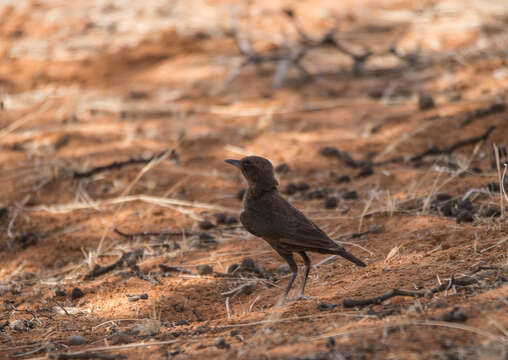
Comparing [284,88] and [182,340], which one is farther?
[284,88]

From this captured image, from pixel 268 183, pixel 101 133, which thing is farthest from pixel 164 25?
pixel 268 183

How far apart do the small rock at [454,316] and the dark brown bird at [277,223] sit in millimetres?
757

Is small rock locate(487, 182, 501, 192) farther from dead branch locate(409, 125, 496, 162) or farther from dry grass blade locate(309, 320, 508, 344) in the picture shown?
dry grass blade locate(309, 320, 508, 344)

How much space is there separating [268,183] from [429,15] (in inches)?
373

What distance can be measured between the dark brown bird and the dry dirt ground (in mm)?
296

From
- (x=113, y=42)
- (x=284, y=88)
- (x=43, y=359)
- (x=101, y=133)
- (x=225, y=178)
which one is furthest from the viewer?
(x=113, y=42)

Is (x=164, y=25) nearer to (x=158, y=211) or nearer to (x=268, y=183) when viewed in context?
(x=158, y=211)

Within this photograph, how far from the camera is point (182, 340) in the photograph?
303 cm

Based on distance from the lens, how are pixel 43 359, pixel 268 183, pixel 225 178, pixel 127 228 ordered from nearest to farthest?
pixel 43 359
pixel 268 183
pixel 127 228
pixel 225 178

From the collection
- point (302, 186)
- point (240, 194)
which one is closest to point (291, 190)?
point (302, 186)

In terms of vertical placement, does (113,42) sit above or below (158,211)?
above

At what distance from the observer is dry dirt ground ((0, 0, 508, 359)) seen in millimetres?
3090

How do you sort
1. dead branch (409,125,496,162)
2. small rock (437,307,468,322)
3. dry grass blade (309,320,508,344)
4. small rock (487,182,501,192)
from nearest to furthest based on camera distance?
1. dry grass blade (309,320,508,344)
2. small rock (437,307,468,322)
3. small rock (487,182,501,192)
4. dead branch (409,125,496,162)

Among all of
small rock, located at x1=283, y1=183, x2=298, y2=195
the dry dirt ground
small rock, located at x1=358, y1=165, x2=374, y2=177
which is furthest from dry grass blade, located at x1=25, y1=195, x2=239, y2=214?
small rock, located at x1=358, y1=165, x2=374, y2=177
